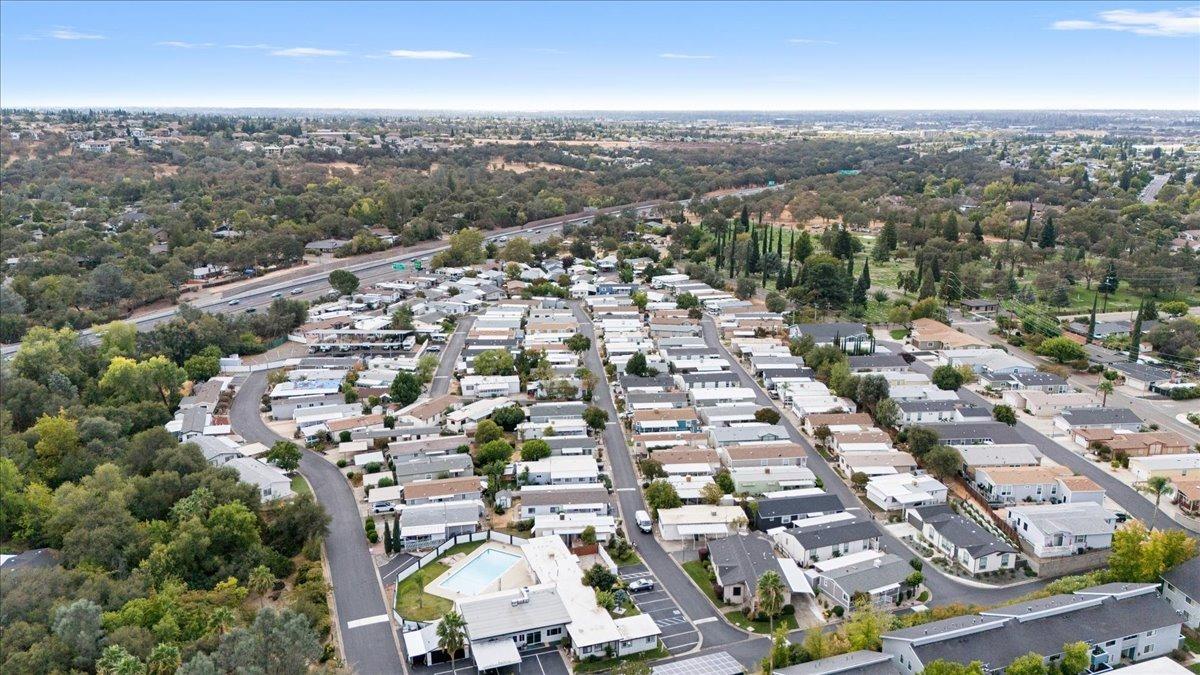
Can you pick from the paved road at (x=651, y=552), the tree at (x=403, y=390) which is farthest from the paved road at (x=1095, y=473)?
the tree at (x=403, y=390)

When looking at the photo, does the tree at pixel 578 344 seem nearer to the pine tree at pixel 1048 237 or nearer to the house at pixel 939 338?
the house at pixel 939 338

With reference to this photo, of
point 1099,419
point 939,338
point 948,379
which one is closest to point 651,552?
point 948,379

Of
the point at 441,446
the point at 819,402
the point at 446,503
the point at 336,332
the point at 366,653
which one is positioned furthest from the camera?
the point at 336,332

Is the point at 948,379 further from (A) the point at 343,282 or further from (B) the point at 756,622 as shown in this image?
(A) the point at 343,282

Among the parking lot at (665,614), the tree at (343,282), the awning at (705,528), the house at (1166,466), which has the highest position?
the tree at (343,282)

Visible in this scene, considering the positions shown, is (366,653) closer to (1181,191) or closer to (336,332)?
(336,332)

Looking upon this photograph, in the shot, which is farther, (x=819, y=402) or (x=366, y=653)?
Result: (x=819, y=402)

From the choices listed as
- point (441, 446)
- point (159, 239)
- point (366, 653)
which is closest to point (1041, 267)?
point (441, 446)
